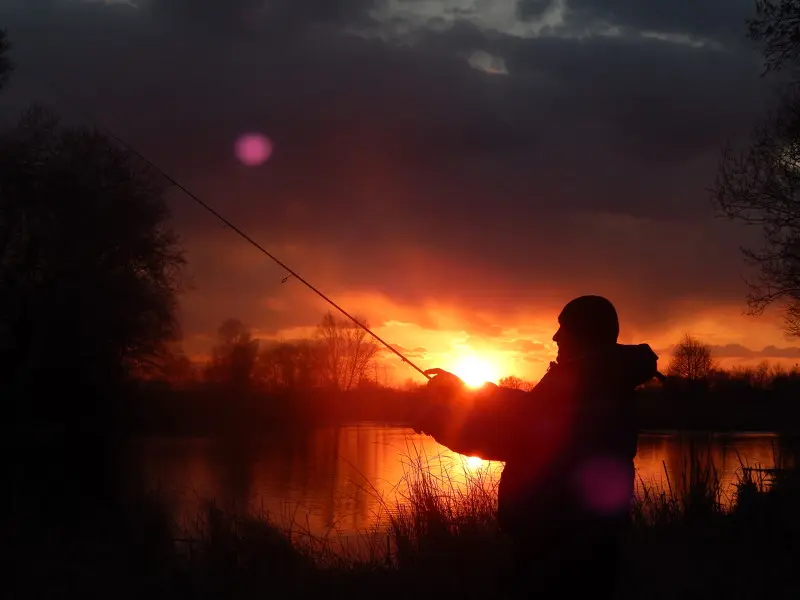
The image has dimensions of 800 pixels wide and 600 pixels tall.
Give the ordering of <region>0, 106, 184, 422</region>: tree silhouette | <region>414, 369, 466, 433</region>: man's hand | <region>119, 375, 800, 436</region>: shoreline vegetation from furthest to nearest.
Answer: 1. <region>119, 375, 800, 436</region>: shoreline vegetation
2. <region>0, 106, 184, 422</region>: tree silhouette
3. <region>414, 369, 466, 433</region>: man's hand

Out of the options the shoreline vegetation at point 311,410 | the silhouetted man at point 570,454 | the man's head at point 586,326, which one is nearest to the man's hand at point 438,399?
the silhouetted man at point 570,454

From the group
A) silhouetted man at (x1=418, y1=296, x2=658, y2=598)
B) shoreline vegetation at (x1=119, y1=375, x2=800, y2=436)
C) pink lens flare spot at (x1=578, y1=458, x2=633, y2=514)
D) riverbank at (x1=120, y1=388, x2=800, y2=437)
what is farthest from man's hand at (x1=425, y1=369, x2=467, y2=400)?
riverbank at (x1=120, y1=388, x2=800, y2=437)

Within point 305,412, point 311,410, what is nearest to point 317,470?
point 305,412

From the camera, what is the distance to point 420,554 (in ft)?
21.9

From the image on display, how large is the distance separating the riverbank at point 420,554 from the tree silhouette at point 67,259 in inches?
687

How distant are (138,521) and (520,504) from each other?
7.95 meters

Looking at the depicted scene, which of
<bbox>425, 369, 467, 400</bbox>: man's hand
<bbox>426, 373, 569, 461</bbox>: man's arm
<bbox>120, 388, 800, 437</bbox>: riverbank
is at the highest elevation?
<bbox>120, 388, 800, 437</bbox>: riverbank

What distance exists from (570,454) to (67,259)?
2623cm

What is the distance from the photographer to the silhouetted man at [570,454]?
2.56 metres

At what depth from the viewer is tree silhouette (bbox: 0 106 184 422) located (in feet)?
82.5

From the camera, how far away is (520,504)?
260 cm

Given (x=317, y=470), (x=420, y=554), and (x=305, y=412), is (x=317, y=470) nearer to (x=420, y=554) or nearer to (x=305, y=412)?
(x=420, y=554)

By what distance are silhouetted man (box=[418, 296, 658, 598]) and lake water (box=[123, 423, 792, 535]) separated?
16.4ft

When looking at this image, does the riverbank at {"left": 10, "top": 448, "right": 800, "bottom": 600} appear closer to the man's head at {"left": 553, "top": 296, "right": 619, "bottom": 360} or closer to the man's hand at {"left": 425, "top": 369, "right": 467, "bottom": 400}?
the man's hand at {"left": 425, "top": 369, "right": 467, "bottom": 400}
